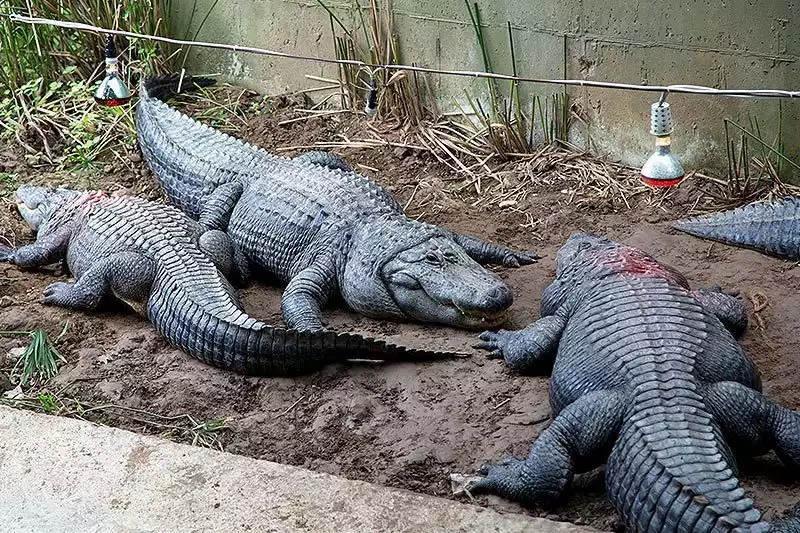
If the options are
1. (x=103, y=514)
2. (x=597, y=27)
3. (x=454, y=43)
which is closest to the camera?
(x=103, y=514)

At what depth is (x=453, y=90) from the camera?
6.95 metres

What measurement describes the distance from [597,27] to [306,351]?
112 inches

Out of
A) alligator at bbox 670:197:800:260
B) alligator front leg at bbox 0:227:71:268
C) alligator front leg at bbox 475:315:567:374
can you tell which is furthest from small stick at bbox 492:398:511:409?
alligator front leg at bbox 0:227:71:268

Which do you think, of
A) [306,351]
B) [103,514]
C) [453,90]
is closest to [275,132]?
[453,90]

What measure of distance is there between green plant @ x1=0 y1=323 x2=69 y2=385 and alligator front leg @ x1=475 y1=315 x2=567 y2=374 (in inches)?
81.6

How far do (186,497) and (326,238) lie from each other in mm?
2228

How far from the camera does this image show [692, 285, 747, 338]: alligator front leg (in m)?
4.49

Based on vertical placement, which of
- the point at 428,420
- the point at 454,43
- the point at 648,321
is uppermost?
the point at 454,43

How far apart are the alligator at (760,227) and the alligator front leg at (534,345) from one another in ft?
4.56

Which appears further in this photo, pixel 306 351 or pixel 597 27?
pixel 597 27

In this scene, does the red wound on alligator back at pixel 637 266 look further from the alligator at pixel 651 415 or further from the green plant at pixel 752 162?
the green plant at pixel 752 162

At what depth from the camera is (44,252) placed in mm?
5875

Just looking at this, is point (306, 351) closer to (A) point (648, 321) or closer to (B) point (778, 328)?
(A) point (648, 321)

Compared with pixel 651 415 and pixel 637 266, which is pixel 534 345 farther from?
pixel 651 415
